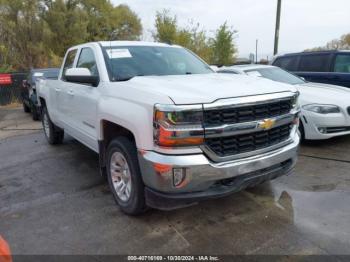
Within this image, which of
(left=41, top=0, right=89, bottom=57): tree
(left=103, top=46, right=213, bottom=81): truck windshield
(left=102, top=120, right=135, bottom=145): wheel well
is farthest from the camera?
(left=41, top=0, right=89, bottom=57): tree

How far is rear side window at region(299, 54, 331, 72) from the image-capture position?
8586 millimetres

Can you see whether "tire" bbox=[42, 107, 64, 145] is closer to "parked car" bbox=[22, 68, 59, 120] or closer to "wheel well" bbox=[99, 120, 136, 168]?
"wheel well" bbox=[99, 120, 136, 168]

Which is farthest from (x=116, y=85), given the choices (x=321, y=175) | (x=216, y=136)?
(x=321, y=175)

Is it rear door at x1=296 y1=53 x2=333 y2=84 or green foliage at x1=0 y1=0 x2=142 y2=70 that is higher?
green foliage at x1=0 y1=0 x2=142 y2=70

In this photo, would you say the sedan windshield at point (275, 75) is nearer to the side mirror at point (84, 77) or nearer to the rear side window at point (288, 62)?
the rear side window at point (288, 62)

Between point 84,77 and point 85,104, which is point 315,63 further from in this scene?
point 84,77

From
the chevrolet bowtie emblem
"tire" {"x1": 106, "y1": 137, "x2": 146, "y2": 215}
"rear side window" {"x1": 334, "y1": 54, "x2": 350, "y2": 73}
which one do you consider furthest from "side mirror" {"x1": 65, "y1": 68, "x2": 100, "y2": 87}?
"rear side window" {"x1": 334, "y1": 54, "x2": 350, "y2": 73}

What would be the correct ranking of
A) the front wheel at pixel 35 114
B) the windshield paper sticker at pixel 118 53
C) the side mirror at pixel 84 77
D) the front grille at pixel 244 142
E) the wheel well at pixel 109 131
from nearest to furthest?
the front grille at pixel 244 142 → the wheel well at pixel 109 131 → the side mirror at pixel 84 77 → the windshield paper sticker at pixel 118 53 → the front wheel at pixel 35 114

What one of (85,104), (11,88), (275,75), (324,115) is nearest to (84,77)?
(85,104)

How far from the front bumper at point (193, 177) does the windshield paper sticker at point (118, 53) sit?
5.44 feet

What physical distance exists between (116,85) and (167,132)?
3.62 feet

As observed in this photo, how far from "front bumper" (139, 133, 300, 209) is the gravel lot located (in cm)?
45

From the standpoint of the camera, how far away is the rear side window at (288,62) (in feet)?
30.7

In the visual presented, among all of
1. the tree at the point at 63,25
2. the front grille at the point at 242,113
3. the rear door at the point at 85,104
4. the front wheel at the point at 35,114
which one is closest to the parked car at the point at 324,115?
the front grille at the point at 242,113
